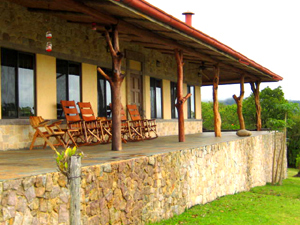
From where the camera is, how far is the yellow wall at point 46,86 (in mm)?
7211

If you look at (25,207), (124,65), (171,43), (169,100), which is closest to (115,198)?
(25,207)

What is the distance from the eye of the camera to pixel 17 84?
6793mm

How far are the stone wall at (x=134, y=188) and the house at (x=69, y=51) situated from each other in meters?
2.50

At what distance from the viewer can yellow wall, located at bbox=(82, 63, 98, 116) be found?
8461mm

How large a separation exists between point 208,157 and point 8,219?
5010 millimetres

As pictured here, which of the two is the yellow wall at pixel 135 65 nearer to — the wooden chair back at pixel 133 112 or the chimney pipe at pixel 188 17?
the wooden chair back at pixel 133 112

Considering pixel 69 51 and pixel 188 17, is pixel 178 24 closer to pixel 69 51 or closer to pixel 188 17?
pixel 69 51

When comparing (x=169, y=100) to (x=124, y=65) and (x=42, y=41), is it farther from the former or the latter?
(x=42, y=41)

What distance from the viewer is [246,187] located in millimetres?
10039

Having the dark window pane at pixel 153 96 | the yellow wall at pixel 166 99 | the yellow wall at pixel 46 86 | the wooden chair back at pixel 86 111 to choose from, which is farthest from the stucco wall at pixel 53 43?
the yellow wall at pixel 166 99

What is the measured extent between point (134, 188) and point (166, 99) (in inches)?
308

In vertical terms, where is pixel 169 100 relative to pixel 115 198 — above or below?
above

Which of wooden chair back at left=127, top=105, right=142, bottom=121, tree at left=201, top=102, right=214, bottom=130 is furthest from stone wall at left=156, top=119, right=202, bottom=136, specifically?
tree at left=201, top=102, right=214, bottom=130

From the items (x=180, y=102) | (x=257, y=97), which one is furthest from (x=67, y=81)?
(x=257, y=97)
